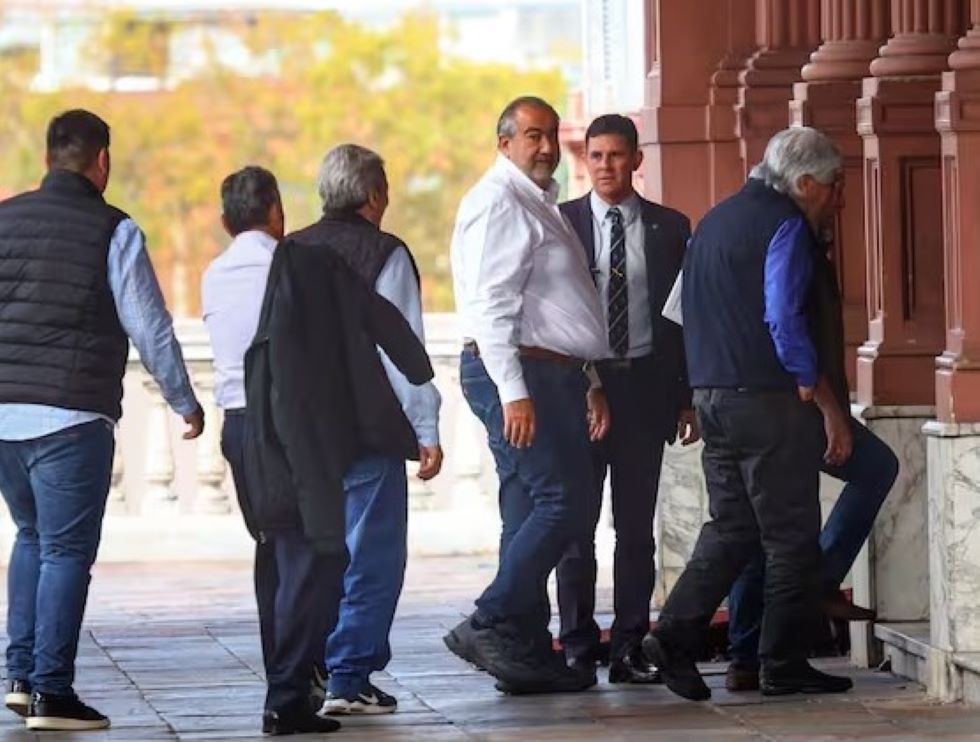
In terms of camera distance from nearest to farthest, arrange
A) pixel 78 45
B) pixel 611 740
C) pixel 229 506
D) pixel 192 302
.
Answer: pixel 611 740 → pixel 229 506 → pixel 192 302 → pixel 78 45

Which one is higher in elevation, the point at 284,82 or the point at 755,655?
the point at 284,82

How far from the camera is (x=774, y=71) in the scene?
41.9ft

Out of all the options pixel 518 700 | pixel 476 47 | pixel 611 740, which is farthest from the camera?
pixel 476 47

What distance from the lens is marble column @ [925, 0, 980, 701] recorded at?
9531 mm

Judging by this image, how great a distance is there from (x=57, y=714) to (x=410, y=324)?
155cm

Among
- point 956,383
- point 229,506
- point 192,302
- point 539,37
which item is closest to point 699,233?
point 956,383

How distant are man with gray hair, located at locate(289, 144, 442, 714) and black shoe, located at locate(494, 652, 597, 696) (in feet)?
1.79

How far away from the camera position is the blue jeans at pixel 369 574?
31.5 ft

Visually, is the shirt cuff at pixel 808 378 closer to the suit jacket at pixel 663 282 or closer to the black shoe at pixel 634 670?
the suit jacket at pixel 663 282

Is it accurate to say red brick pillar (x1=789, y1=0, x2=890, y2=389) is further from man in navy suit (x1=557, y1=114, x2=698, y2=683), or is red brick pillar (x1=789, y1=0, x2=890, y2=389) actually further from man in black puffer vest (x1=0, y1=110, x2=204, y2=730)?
man in black puffer vest (x1=0, y1=110, x2=204, y2=730)

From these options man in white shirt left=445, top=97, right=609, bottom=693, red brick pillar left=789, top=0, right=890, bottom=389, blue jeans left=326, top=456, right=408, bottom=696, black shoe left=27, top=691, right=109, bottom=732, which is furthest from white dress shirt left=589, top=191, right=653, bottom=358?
black shoe left=27, top=691, right=109, bottom=732

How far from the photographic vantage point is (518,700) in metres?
10.0

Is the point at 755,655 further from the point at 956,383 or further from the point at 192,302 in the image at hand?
the point at 192,302

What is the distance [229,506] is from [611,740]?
8672mm
